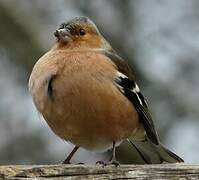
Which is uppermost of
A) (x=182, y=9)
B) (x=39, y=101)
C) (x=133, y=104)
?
(x=39, y=101)

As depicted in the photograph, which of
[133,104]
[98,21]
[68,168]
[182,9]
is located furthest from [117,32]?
[68,168]

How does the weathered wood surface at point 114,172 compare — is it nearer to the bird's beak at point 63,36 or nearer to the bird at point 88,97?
the bird at point 88,97

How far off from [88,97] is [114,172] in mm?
1332

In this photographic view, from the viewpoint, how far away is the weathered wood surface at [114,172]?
161 inches

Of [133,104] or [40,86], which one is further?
[133,104]

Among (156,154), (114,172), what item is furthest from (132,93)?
(114,172)

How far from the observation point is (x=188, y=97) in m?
8.89

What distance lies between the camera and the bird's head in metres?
6.13

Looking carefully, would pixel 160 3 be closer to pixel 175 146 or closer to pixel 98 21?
pixel 98 21

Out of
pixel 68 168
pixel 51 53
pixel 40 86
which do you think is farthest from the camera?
pixel 51 53

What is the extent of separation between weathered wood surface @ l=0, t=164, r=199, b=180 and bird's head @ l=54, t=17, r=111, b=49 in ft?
6.70

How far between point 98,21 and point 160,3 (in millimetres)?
912

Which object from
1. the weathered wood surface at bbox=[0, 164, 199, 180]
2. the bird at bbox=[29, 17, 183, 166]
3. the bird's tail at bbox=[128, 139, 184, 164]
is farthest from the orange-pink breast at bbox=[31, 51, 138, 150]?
the weathered wood surface at bbox=[0, 164, 199, 180]

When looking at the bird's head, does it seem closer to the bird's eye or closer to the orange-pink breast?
the bird's eye
